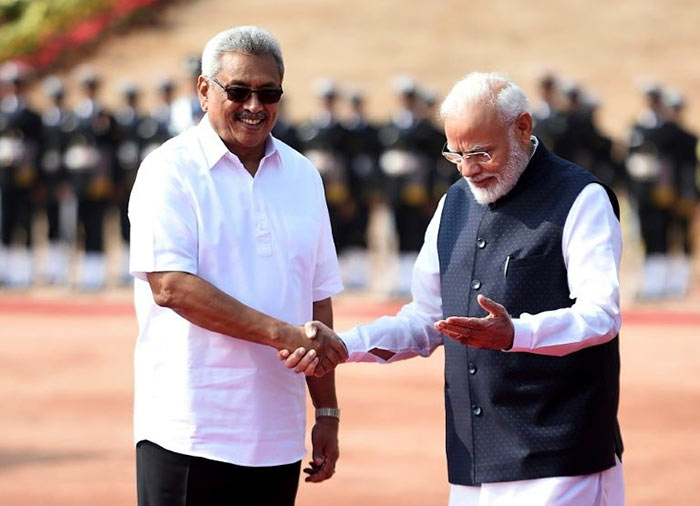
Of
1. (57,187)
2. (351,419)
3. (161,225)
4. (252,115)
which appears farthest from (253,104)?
(57,187)

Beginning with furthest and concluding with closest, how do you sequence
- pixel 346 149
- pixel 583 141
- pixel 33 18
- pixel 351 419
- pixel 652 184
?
1. pixel 33 18
2. pixel 346 149
3. pixel 652 184
4. pixel 583 141
5. pixel 351 419

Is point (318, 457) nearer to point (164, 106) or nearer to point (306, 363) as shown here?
point (306, 363)

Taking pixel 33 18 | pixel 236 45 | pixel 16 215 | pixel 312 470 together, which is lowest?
pixel 312 470

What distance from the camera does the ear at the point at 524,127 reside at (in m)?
4.36

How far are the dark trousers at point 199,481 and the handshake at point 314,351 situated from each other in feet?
0.96

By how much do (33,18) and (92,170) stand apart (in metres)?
13.4

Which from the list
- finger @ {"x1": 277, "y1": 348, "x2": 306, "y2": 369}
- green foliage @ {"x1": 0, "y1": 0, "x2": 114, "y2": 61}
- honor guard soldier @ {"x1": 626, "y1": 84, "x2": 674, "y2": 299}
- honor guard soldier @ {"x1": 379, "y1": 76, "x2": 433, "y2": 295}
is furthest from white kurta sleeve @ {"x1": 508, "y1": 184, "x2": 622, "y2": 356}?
green foliage @ {"x1": 0, "y1": 0, "x2": 114, "y2": 61}

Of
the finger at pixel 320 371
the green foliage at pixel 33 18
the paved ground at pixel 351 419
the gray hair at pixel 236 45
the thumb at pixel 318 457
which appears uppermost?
the green foliage at pixel 33 18

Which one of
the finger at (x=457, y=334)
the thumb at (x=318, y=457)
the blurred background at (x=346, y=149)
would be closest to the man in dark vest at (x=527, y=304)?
the finger at (x=457, y=334)

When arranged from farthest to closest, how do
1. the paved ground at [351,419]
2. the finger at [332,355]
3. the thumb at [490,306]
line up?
1. the paved ground at [351,419]
2. the finger at [332,355]
3. the thumb at [490,306]

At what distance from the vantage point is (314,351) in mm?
4230

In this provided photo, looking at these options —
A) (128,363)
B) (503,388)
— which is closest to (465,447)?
(503,388)

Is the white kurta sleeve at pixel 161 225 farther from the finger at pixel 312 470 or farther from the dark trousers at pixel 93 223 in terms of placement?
the dark trousers at pixel 93 223

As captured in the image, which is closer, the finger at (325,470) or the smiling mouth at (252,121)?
the smiling mouth at (252,121)
